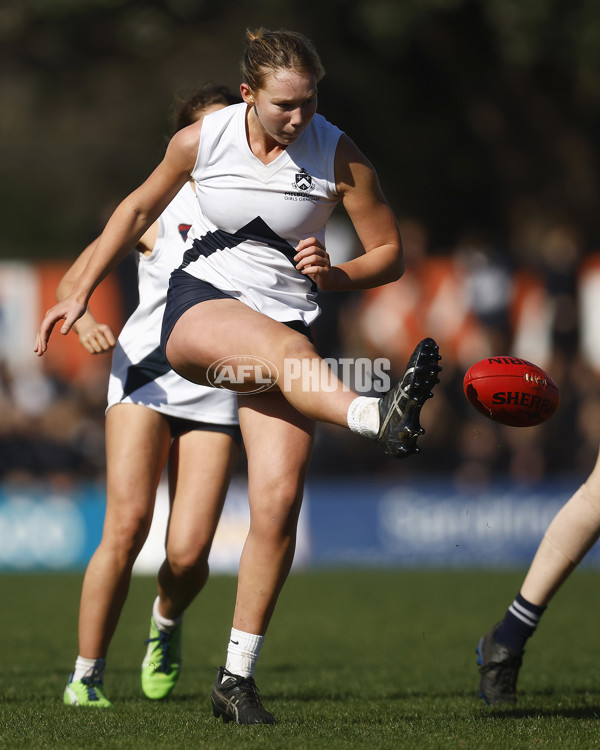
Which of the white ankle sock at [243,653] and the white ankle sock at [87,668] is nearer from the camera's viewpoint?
the white ankle sock at [243,653]

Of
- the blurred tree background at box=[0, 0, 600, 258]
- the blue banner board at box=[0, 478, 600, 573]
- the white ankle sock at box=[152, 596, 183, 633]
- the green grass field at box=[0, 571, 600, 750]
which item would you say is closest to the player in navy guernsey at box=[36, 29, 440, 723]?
the green grass field at box=[0, 571, 600, 750]

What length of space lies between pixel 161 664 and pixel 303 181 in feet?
7.57

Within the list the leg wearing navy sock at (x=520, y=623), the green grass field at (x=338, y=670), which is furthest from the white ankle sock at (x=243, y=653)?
the leg wearing navy sock at (x=520, y=623)

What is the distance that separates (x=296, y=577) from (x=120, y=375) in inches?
266

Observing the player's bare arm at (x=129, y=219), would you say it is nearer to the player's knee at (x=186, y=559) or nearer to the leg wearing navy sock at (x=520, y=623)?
the player's knee at (x=186, y=559)

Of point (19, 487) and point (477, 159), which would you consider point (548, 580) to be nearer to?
point (19, 487)

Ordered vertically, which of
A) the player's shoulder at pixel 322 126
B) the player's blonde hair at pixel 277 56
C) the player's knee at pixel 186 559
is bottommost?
the player's knee at pixel 186 559

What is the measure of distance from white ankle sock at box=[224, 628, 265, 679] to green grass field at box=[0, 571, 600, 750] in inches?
8.3

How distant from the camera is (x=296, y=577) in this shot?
11.6 meters

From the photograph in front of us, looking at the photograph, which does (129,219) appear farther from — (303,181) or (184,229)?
(184,229)

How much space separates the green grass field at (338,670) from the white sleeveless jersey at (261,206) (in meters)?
1.52

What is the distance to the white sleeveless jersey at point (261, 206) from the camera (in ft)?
13.8

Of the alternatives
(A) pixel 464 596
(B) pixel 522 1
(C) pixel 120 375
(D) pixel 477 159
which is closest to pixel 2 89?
(D) pixel 477 159

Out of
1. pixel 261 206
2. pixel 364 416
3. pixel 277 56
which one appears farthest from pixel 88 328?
pixel 364 416
